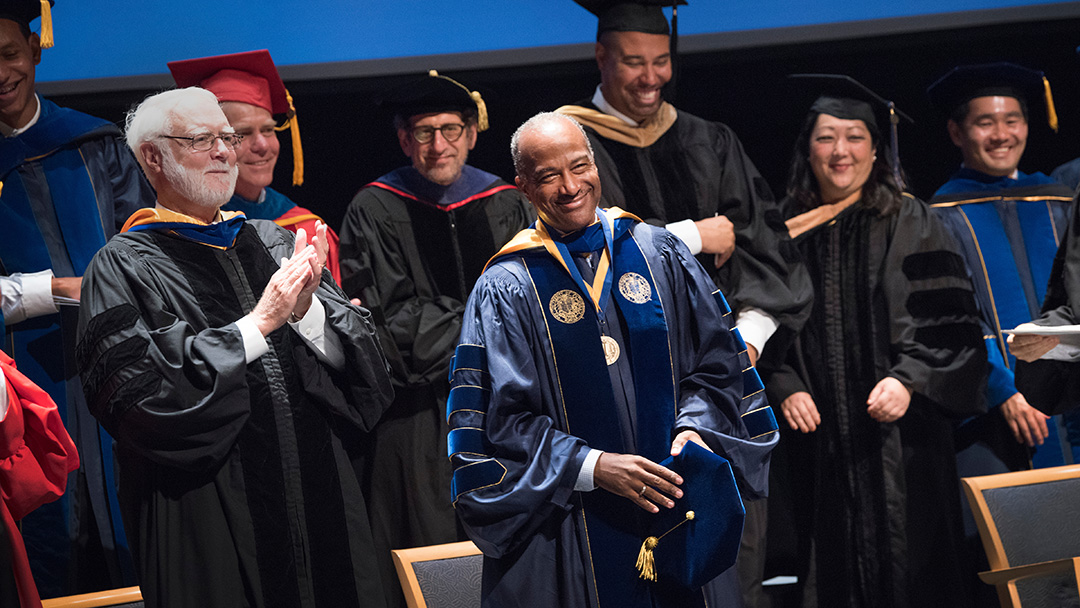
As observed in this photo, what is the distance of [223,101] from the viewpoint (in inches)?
155

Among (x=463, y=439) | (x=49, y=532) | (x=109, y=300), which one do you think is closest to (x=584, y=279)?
(x=463, y=439)

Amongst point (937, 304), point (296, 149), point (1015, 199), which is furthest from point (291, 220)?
point (1015, 199)

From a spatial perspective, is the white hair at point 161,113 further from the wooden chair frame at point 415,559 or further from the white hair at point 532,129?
the wooden chair frame at point 415,559

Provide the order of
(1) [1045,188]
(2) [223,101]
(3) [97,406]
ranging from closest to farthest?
(3) [97,406] → (2) [223,101] → (1) [1045,188]

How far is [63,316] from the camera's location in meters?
3.69

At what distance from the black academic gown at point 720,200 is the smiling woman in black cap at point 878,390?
247 mm

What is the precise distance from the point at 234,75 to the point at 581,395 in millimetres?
2137

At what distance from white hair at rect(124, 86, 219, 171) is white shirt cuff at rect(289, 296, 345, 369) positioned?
66 cm

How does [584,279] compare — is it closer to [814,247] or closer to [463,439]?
[463,439]

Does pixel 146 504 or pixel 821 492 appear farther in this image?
pixel 821 492

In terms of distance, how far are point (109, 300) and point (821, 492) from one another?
272cm

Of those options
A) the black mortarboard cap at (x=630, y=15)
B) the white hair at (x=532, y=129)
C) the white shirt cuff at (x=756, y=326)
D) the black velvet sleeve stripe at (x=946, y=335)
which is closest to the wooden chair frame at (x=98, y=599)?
the white hair at (x=532, y=129)

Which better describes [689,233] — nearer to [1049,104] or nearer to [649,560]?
[649,560]

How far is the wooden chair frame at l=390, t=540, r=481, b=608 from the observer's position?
282cm
